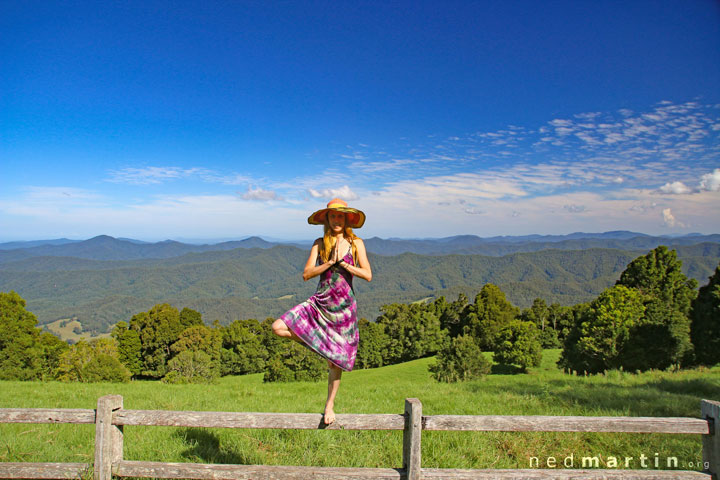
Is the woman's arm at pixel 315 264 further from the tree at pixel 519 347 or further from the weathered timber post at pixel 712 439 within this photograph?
the tree at pixel 519 347

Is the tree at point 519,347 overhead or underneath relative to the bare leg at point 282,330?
underneath

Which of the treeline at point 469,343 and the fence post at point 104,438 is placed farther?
the treeline at point 469,343

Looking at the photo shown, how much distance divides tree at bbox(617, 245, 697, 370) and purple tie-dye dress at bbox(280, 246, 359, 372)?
36.0 meters

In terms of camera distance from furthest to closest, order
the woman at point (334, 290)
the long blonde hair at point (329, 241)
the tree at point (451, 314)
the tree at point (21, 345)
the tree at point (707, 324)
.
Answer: the tree at point (451, 314), the tree at point (21, 345), the tree at point (707, 324), the long blonde hair at point (329, 241), the woman at point (334, 290)

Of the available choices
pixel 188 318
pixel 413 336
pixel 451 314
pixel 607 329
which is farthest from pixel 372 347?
pixel 607 329

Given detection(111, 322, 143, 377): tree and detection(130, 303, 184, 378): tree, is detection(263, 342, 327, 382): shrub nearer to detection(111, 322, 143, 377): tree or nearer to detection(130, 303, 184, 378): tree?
detection(130, 303, 184, 378): tree

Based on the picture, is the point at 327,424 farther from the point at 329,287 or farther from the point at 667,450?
the point at 667,450

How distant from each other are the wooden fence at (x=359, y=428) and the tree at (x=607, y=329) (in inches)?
1260

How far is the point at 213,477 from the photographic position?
4.40m

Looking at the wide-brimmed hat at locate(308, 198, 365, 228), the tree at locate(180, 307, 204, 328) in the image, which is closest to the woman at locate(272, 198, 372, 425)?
the wide-brimmed hat at locate(308, 198, 365, 228)

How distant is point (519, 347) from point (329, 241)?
40263 millimetres

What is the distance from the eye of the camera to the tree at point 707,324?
28.9 meters

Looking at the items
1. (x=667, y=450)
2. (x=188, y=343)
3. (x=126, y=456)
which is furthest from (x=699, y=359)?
(x=188, y=343)

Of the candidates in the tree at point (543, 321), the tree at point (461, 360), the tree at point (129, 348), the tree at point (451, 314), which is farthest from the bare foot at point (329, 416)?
the tree at point (451, 314)
